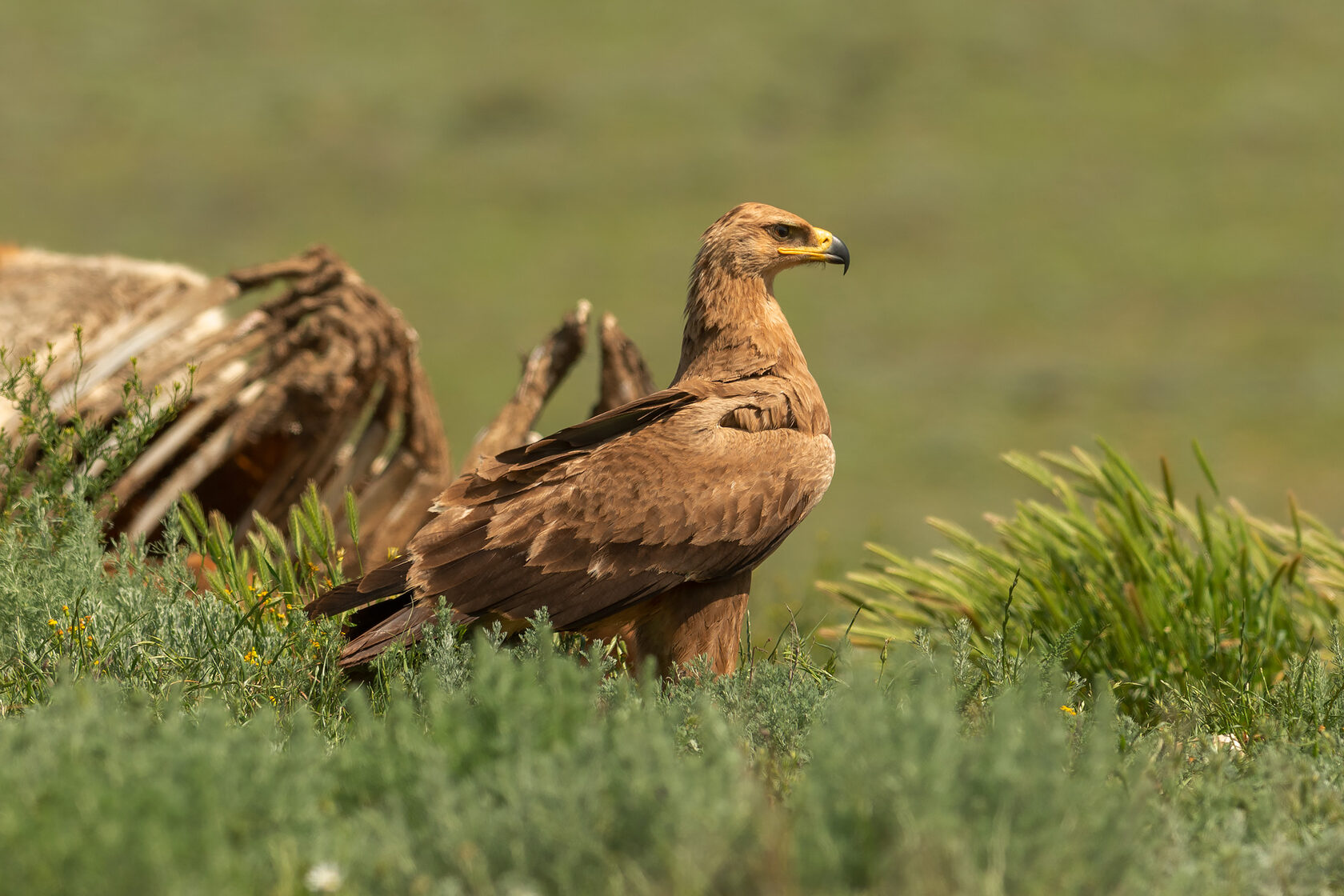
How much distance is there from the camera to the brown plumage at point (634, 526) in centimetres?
364

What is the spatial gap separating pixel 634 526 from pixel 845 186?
1566 inches

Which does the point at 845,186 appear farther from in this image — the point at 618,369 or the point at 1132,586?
the point at 1132,586

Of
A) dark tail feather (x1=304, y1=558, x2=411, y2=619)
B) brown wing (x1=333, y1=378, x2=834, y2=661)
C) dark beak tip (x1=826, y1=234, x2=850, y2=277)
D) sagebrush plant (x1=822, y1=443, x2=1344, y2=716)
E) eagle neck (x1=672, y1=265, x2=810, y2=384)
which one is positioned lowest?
sagebrush plant (x1=822, y1=443, x2=1344, y2=716)

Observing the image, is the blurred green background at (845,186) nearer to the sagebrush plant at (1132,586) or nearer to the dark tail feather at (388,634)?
the sagebrush plant at (1132,586)

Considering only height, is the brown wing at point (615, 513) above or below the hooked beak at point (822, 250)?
below

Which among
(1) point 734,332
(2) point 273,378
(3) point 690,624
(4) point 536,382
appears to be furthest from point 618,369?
(3) point 690,624

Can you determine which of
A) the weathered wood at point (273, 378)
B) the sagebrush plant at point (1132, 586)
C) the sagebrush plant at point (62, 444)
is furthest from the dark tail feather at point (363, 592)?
the weathered wood at point (273, 378)

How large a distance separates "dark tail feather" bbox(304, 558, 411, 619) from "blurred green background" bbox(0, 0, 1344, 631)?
34.2ft

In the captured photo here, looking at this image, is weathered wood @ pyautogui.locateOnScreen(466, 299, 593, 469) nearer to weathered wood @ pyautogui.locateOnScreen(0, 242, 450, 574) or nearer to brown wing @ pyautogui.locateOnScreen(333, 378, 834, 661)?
weathered wood @ pyautogui.locateOnScreen(0, 242, 450, 574)

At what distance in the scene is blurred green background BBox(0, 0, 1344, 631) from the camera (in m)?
26.2

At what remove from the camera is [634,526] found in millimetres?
3715

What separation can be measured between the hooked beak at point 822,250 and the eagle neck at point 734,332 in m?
0.15

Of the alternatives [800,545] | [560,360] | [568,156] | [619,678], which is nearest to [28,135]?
[568,156]

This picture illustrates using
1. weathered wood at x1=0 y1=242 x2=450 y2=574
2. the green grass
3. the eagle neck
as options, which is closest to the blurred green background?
weathered wood at x1=0 y1=242 x2=450 y2=574
